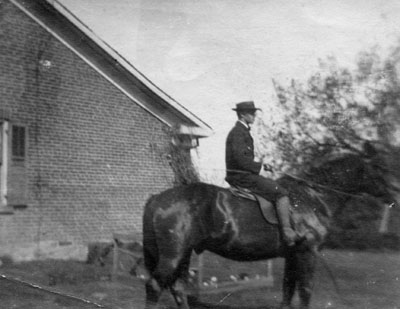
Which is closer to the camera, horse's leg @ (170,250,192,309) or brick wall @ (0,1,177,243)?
horse's leg @ (170,250,192,309)

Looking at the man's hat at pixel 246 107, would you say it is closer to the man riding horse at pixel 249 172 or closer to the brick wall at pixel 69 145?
the man riding horse at pixel 249 172

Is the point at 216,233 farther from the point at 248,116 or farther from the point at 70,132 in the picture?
the point at 70,132

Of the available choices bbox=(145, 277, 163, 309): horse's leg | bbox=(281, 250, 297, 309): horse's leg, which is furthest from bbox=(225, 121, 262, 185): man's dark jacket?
bbox=(145, 277, 163, 309): horse's leg

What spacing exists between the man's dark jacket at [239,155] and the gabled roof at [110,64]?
4688 millimetres

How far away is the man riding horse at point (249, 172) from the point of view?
6.80m

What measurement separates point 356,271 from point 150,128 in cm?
519

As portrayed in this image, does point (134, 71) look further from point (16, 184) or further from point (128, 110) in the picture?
point (16, 184)

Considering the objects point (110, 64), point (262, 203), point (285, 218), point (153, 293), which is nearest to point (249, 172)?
point (262, 203)

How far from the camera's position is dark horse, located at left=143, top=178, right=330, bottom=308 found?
21.2 ft

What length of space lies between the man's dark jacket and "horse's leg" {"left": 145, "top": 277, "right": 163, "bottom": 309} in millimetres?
1680

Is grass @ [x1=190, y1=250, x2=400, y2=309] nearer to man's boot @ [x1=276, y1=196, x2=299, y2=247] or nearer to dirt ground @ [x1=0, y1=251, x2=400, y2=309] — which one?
dirt ground @ [x1=0, y1=251, x2=400, y2=309]

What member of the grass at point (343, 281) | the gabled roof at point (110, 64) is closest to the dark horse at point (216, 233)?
the grass at point (343, 281)

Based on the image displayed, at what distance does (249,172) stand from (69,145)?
16.0 ft

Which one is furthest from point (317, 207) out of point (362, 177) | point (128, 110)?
point (128, 110)
